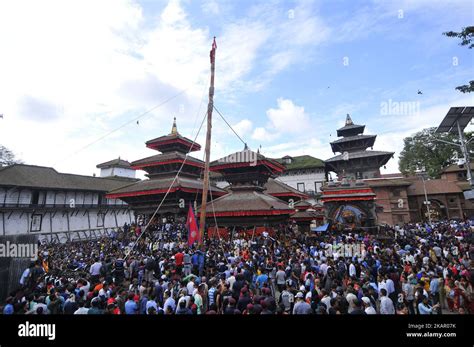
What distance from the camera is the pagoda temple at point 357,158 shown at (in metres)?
37.8

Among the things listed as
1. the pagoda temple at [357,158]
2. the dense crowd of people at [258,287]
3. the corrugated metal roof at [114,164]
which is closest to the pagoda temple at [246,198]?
the dense crowd of people at [258,287]

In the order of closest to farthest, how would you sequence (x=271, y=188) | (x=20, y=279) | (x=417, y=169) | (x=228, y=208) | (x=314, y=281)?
1. (x=314, y=281)
2. (x=20, y=279)
3. (x=228, y=208)
4. (x=271, y=188)
5. (x=417, y=169)

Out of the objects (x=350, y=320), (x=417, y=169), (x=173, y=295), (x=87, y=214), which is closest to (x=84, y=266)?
(x=173, y=295)

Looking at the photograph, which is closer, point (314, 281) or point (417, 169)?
point (314, 281)

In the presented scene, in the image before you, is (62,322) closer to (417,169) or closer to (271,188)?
(271,188)

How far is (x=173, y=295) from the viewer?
25.6ft

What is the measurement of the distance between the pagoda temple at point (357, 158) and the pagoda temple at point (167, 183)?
Answer: 21.7m

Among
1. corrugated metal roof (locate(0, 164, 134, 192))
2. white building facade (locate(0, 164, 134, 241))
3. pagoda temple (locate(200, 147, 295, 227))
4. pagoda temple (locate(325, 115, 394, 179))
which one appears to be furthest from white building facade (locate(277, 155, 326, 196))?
corrugated metal roof (locate(0, 164, 134, 192))

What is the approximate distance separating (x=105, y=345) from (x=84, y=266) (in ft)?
42.9

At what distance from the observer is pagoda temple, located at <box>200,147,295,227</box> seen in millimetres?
18875

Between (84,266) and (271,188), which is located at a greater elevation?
(271,188)

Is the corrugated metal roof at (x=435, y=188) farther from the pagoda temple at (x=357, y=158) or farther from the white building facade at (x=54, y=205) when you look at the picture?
the white building facade at (x=54, y=205)

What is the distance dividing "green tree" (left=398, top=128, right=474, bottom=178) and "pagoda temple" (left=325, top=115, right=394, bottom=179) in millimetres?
8169

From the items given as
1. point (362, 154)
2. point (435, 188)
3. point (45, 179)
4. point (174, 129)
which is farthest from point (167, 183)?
point (435, 188)
